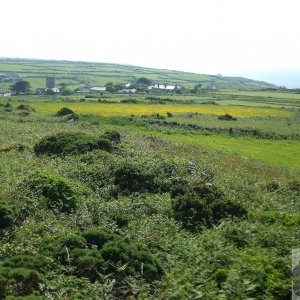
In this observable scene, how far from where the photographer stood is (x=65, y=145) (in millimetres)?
25078

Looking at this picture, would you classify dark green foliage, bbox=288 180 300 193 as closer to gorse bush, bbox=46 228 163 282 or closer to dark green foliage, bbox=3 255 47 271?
gorse bush, bbox=46 228 163 282

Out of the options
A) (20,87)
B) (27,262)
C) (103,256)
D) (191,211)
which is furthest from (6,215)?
(20,87)

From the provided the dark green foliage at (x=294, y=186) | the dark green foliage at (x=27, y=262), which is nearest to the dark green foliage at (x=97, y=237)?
the dark green foliage at (x=27, y=262)

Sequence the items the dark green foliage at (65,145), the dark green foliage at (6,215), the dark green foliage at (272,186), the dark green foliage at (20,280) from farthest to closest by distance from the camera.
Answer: the dark green foliage at (65,145)
the dark green foliage at (272,186)
the dark green foliage at (6,215)
the dark green foliage at (20,280)

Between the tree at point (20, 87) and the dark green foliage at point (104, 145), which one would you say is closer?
the dark green foliage at point (104, 145)

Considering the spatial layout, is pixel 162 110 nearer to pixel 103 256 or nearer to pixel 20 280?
pixel 103 256

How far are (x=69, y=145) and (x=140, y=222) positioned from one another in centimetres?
1136

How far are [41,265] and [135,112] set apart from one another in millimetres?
51684

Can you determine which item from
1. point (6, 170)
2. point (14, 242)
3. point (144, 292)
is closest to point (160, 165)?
point (6, 170)

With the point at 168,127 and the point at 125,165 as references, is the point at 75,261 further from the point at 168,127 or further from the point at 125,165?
the point at 168,127

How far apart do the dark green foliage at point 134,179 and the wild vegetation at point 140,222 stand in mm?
47

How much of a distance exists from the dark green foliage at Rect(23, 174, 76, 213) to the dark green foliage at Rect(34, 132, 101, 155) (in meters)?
7.30

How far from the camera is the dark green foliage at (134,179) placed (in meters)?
19.2

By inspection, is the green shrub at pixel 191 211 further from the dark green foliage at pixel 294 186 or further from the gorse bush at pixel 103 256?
the dark green foliage at pixel 294 186
